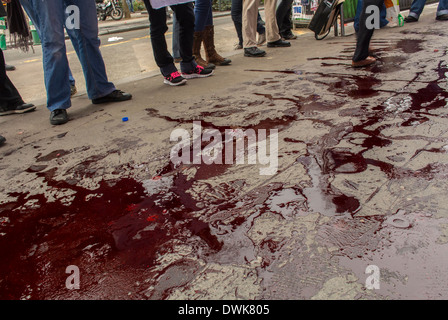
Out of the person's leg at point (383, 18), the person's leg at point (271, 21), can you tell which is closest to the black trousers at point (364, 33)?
the person's leg at point (271, 21)

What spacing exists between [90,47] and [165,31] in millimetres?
753

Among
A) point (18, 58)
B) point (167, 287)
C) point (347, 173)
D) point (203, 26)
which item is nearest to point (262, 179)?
point (347, 173)

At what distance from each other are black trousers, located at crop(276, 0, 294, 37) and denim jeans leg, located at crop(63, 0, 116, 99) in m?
3.32

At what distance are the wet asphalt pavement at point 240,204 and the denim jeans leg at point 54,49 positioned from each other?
0.23m

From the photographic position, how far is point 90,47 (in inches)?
126

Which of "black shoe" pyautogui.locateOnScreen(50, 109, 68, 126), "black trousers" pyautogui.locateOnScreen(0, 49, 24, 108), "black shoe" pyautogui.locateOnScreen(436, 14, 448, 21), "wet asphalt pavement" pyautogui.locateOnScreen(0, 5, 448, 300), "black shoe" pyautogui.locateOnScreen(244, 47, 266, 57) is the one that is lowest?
"wet asphalt pavement" pyautogui.locateOnScreen(0, 5, 448, 300)

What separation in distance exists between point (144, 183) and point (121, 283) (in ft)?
2.24

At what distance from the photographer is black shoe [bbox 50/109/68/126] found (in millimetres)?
2852

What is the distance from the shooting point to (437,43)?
14.6 feet

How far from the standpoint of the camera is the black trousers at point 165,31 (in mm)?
3486

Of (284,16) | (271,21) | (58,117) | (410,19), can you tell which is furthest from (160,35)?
(410,19)

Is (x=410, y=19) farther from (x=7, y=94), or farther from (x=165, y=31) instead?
(x=7, y=94)

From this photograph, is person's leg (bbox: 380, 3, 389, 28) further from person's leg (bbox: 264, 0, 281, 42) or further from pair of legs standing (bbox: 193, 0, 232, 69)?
pair of legs standing (bbox: 193, 0, 232, 69)

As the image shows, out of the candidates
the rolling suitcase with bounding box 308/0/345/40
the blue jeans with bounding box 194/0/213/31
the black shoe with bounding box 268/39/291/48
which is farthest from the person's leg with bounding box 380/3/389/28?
the blue jeans with bounding box 194/0/213/31
